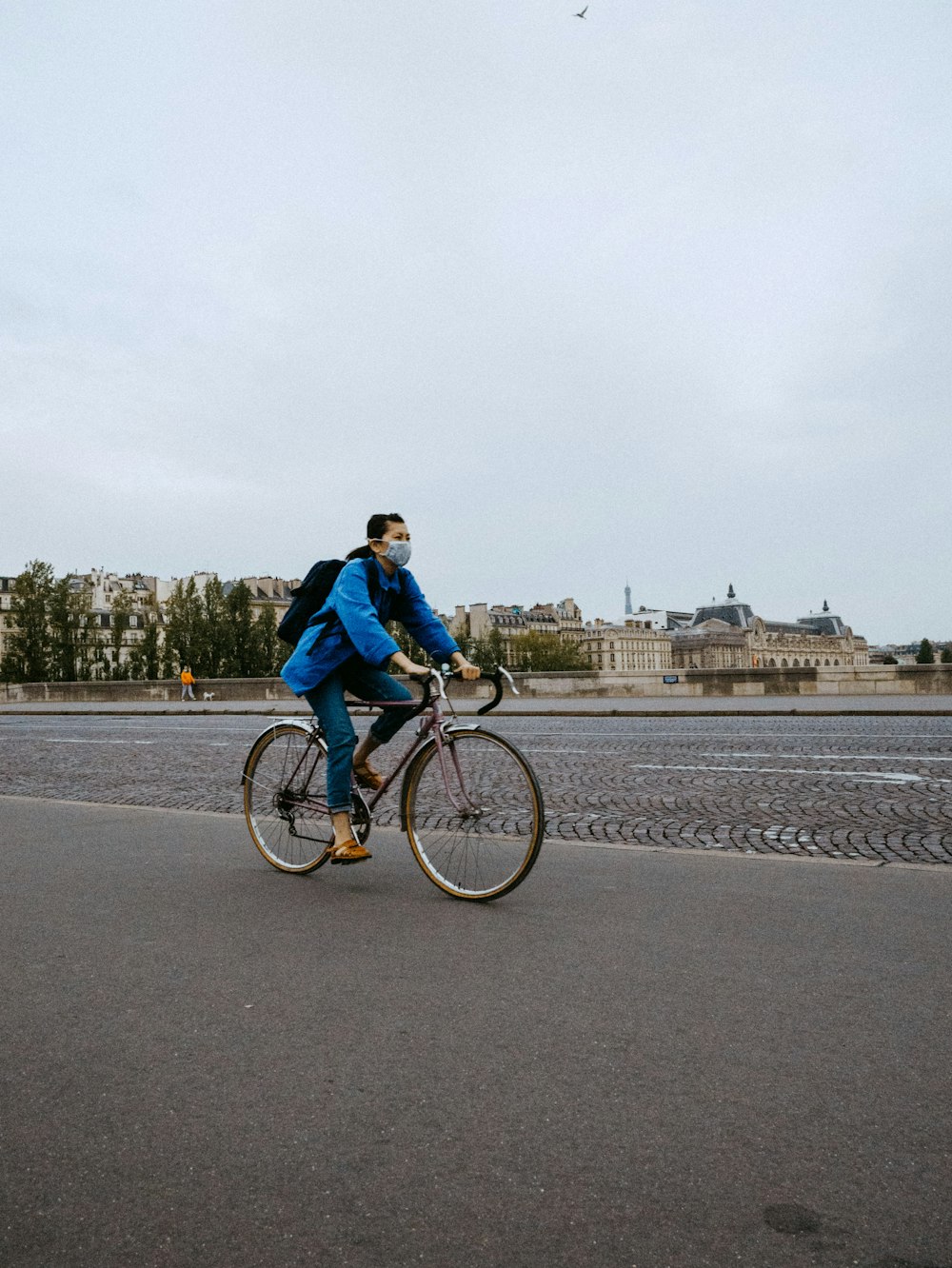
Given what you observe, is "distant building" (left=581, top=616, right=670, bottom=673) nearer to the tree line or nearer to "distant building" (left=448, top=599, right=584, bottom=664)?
"distant building" (left=448, top=599, right=584, bottom=664)

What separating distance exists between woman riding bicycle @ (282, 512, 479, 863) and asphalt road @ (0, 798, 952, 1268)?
2.02 ft

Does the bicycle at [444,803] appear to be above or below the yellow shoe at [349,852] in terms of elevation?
above

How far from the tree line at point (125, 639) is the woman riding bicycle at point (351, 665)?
45904mm

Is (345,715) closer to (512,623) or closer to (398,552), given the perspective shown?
(398,552)

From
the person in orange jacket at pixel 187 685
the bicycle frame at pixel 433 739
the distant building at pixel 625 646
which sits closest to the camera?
the bicycle frame at pixel 433 739

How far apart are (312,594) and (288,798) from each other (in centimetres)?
108

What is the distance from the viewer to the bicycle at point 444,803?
4.64 metres

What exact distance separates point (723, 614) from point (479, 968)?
16412 cm

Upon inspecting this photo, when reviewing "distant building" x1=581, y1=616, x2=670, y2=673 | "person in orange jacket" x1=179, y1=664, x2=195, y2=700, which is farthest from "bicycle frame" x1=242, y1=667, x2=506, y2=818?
"distant building" x1=581, y1=616, x2=670, y2=673

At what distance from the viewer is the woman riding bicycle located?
16.5ft

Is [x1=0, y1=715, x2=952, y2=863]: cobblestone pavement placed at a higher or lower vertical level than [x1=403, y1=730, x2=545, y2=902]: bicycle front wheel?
lower

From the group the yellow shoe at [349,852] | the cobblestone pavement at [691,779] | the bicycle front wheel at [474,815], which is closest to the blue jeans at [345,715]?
the yellow shoe at [349,852]

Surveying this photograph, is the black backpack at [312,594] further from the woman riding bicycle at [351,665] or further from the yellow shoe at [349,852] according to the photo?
the yellow shoe at [349,852]

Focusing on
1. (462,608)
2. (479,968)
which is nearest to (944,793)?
(479,968)
